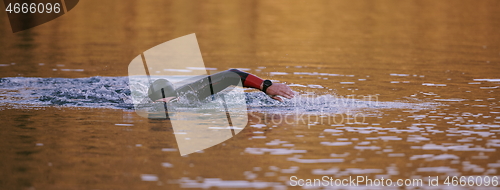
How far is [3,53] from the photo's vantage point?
60.0 feet

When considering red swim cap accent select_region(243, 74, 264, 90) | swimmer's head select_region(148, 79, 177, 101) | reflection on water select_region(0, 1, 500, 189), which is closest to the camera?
reflection on water select_region(0, 1, 500, 189)

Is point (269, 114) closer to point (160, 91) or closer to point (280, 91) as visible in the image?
point (280, 91)

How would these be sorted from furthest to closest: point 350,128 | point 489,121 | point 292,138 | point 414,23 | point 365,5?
1. point 365,5
2. point 414,23
3. point 489,121
4. point 350,128
5. point 292,138

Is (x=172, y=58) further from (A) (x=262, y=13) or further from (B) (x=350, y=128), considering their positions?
(A) (x=262, y=13)

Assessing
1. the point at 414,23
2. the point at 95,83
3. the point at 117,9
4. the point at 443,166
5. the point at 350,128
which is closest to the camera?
the point at 443,166

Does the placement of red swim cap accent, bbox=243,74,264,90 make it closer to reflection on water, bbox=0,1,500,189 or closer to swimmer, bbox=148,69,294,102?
swimmer, bbox=148,69,294,102

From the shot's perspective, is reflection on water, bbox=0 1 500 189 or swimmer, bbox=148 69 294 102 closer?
reflection on water, bbox=0 1 500 189

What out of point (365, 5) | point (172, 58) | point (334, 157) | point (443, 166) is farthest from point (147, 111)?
point (365, 5)

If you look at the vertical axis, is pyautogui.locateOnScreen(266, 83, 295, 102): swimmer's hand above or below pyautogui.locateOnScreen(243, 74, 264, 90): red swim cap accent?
below

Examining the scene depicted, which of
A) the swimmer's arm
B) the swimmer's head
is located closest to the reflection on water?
the swimmer's arm

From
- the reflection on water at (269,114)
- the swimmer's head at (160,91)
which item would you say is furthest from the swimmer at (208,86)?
the reflection on water at (269,114)

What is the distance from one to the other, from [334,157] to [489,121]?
3556 millimetres

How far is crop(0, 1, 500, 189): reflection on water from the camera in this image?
7395 millimetres

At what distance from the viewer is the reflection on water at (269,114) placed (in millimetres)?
7395
